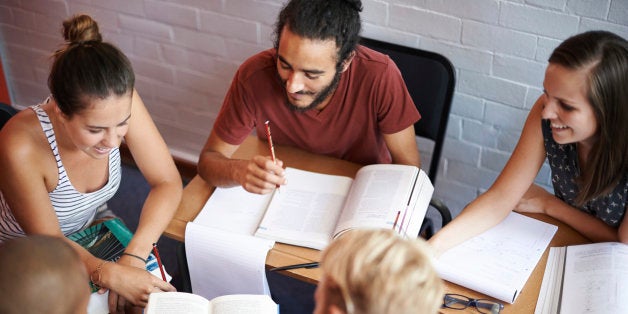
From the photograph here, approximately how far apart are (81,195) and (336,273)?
1022 mm

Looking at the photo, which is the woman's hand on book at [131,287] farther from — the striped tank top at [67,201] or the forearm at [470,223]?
the forearm at [470,223]

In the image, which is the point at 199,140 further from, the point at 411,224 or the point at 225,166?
the point at 411,224

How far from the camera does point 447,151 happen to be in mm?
2381

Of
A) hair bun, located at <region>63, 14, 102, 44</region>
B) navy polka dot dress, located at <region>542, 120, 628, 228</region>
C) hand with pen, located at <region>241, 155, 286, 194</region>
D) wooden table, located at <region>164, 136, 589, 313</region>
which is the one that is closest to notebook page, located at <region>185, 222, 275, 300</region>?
wooden table, located at <region>164, 136, 589, 313</region>

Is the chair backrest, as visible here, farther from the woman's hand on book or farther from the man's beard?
the woman's hand on book

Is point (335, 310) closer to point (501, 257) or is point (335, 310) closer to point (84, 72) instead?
point (501, 257)

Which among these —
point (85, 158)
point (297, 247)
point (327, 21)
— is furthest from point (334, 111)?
point (85, 158)

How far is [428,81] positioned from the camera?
1.99 meters

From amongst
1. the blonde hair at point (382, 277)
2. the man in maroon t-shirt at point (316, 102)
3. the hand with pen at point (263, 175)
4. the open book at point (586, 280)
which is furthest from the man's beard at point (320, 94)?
the blonde hair at point (382, 277)

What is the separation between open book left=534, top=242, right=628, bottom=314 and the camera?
132cm

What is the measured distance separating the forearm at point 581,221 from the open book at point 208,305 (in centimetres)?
76

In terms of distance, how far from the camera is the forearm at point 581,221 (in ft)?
5.07

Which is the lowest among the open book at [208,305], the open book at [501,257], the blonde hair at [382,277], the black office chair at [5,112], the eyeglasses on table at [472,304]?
the open book at [208,305]

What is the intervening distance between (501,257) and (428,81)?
69 centimetres
